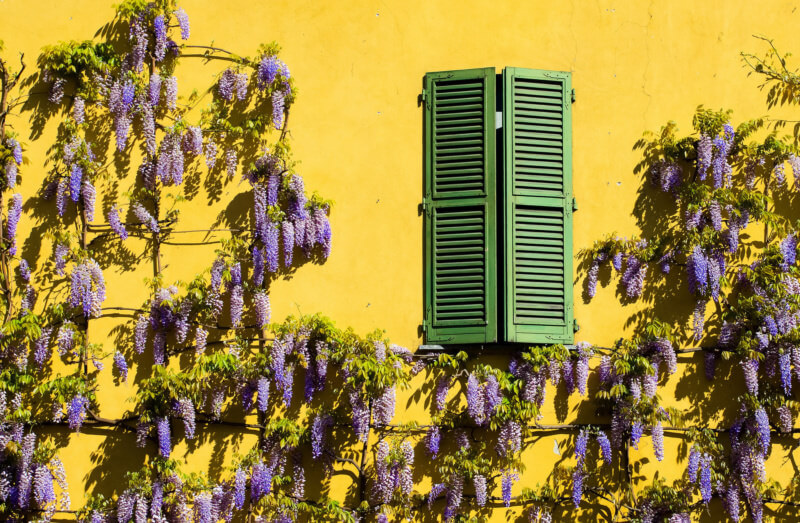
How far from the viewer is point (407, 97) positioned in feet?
30.8

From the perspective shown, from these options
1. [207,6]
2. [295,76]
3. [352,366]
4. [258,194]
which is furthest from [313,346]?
[207,6]

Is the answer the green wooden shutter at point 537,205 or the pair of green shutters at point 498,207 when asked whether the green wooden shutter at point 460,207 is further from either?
the green wooden shutter at point 537,205

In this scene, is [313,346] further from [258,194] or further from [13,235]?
[13,235]

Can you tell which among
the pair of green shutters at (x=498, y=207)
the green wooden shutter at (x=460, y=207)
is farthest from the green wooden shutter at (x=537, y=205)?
the green wooden shutter at (x=460, y=207)

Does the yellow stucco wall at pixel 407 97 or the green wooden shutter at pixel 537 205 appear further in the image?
the yellow stucco wall at pixel 407 97

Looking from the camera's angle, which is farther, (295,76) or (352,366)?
(295,76)

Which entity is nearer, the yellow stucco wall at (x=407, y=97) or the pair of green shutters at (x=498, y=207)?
the pair of green shutters at (x=498, y=207)

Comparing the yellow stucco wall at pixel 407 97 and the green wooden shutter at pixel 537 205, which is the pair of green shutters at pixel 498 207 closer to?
the green wooden shutter at pixel 537 205

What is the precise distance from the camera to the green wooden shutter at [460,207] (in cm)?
902

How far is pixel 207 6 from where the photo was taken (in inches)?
375

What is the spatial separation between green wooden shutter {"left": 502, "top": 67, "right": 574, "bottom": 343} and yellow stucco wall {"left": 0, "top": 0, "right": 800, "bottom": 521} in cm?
14

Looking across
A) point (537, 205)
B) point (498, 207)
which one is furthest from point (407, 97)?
point (537, 205)

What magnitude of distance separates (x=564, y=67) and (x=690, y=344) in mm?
1981

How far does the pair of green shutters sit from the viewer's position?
9023mm
